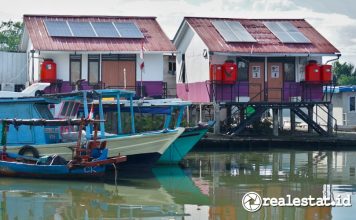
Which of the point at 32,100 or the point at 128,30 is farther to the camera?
the point at 128,30

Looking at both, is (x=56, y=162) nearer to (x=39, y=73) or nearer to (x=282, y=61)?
(x=39, y=73)

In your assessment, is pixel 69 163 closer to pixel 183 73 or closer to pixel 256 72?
pixel 256 72

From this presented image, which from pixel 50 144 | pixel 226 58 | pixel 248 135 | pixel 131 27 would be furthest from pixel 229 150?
pixel 50 144

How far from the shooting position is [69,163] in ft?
60.3

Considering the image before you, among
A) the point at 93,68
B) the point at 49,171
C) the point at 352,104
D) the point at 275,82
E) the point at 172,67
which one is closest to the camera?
the point at 49,171

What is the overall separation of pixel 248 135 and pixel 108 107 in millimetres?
8491

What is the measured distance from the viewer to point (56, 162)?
61.6ft

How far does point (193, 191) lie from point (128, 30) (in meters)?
14.6

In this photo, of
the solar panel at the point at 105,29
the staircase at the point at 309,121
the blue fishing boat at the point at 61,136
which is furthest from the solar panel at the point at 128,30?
the blue fishing boat at the point at 61,136

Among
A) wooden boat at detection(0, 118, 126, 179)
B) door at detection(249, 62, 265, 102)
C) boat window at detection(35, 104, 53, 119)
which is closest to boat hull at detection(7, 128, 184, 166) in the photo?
wooden boat at detection(0, 118, 126, 179)

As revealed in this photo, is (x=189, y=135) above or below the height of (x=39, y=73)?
below

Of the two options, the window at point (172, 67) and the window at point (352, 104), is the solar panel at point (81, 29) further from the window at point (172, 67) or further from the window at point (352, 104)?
the window at point (352, 104)

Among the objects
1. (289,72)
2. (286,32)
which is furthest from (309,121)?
(286,32)

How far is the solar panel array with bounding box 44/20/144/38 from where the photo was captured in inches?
1165
